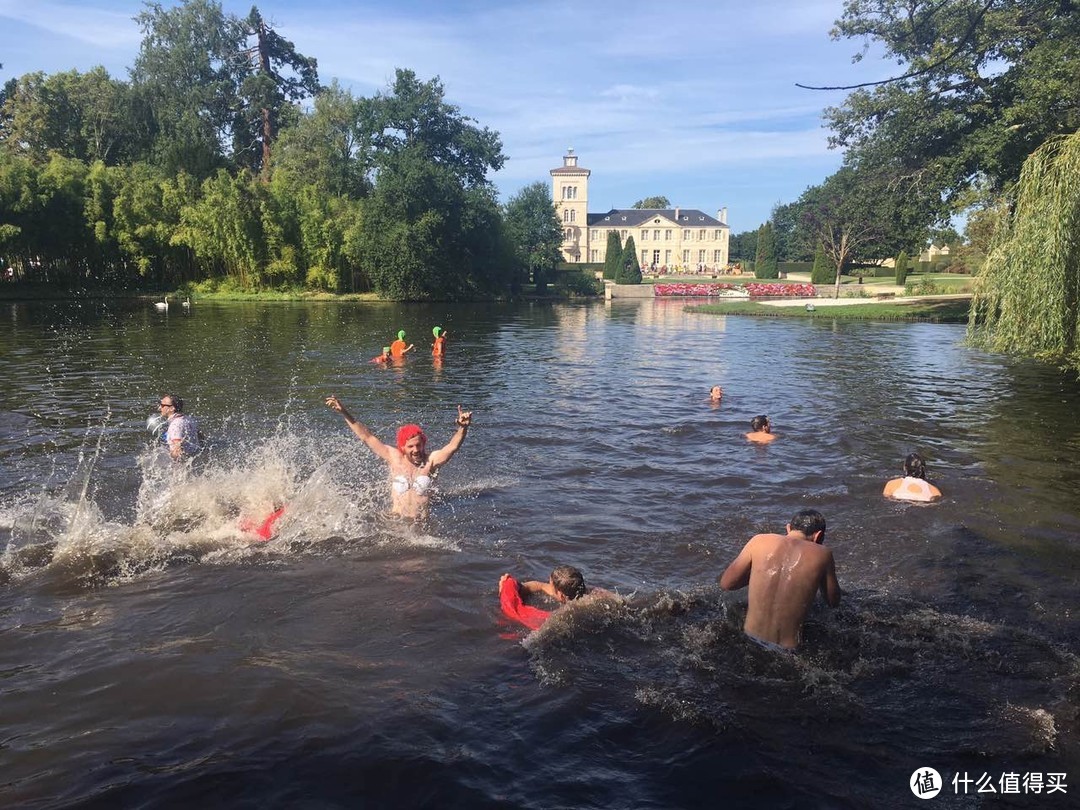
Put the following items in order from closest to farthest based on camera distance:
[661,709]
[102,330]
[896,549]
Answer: [661,709]
[896,549]
[102,330]

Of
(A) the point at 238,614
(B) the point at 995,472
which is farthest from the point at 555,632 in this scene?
(B) the point at 995,472

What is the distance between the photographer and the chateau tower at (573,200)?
11856 cm

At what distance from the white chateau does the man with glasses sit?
110583 mm

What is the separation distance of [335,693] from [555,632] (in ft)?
6.34

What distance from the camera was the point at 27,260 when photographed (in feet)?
175

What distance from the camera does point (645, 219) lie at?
122 m

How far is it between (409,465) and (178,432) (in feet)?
14.5

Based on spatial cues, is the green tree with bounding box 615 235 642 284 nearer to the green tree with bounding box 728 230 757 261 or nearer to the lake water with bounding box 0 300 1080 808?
the green tree with bounding box 728 230 757 261

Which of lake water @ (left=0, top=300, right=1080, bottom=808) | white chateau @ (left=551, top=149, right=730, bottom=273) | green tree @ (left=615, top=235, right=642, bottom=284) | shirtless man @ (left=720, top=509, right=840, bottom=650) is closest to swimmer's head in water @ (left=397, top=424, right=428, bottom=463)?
lake water @ (left=0, top=300, right=1080, bottom=808)

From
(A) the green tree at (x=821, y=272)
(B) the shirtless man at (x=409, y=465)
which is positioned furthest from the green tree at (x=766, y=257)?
(B) the shirtless man at (x=409, y=465)

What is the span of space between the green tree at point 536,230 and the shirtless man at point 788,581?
245 ft

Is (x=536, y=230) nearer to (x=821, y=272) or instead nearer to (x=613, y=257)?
(x=613, y=257)

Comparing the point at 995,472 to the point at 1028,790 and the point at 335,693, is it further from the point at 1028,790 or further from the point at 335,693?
the point at 335,693

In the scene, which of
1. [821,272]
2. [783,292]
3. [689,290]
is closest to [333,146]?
[689,290]
